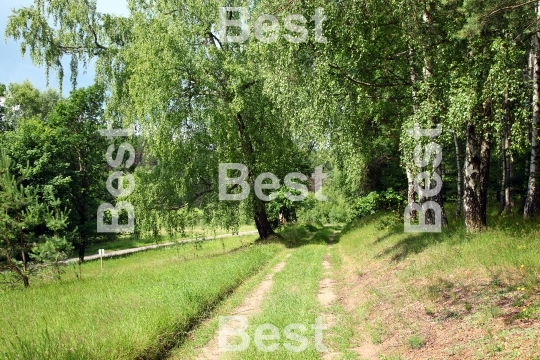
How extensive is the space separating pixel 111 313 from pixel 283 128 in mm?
13896

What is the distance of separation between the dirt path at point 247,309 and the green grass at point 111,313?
2.08ft

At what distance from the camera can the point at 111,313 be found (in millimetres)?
8289

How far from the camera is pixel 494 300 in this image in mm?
6629

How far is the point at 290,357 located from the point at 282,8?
804 cm

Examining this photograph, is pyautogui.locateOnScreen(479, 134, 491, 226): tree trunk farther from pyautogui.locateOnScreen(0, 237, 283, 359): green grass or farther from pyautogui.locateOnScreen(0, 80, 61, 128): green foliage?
pyautogui.locateOnScreen(0, 80, 61, 128): green foliage

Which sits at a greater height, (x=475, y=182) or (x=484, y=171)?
(x=484, y=171)

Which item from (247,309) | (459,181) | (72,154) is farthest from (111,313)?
(72,154)

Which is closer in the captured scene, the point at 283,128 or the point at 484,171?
the point at 484,171

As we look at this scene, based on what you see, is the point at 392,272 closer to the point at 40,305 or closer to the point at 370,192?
the point at 40,305

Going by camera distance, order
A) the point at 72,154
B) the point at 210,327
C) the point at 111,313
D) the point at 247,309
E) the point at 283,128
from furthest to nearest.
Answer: the point at 72,154 < the point at 283,128 < the point at 247,309 < the point at 111,313 < the point at 210,327

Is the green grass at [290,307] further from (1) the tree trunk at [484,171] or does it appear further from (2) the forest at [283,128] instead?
(1) the tree trunk at [484,171]

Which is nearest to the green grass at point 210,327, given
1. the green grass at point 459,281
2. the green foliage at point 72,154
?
the green grass at point 459,281

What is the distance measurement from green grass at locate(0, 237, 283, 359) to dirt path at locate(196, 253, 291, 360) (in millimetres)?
634

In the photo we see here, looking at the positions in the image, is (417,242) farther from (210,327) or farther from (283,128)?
(283,128)
